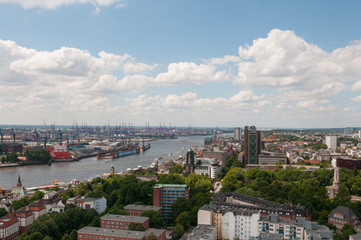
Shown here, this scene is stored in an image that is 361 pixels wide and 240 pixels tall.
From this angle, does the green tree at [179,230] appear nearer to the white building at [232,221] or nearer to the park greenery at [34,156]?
the white building at [232,221]

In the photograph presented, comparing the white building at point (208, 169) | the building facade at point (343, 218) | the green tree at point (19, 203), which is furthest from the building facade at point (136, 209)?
the white building at point (208, 169)

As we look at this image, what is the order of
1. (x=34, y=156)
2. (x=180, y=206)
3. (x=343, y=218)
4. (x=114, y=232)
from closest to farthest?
(x=114, y=232)
(x=343, y=218)
(x=180, y=206)
(x=34, y=156)

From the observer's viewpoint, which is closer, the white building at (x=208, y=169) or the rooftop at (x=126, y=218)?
the rooftop at (x=126, y=218)

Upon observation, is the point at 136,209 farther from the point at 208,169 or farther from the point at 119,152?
the point at 119,152

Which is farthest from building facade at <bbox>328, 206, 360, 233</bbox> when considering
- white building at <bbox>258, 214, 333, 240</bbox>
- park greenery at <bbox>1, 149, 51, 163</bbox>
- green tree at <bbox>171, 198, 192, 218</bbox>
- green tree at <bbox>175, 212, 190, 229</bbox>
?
park greenery at <bbox>1, 149, 51, 163</bbox>

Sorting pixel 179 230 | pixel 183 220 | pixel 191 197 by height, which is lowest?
pixel 179 230

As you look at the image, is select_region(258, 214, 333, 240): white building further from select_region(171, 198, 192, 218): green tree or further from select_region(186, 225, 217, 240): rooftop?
select_region(171, 198, 192, 218): green tree

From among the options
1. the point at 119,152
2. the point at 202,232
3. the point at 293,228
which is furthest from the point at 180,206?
the point at 119,152

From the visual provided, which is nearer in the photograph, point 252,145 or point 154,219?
point 154,219

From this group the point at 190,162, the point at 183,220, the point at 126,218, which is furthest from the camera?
the point at 190,162

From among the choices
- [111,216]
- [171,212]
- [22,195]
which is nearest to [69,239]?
[111,216]
